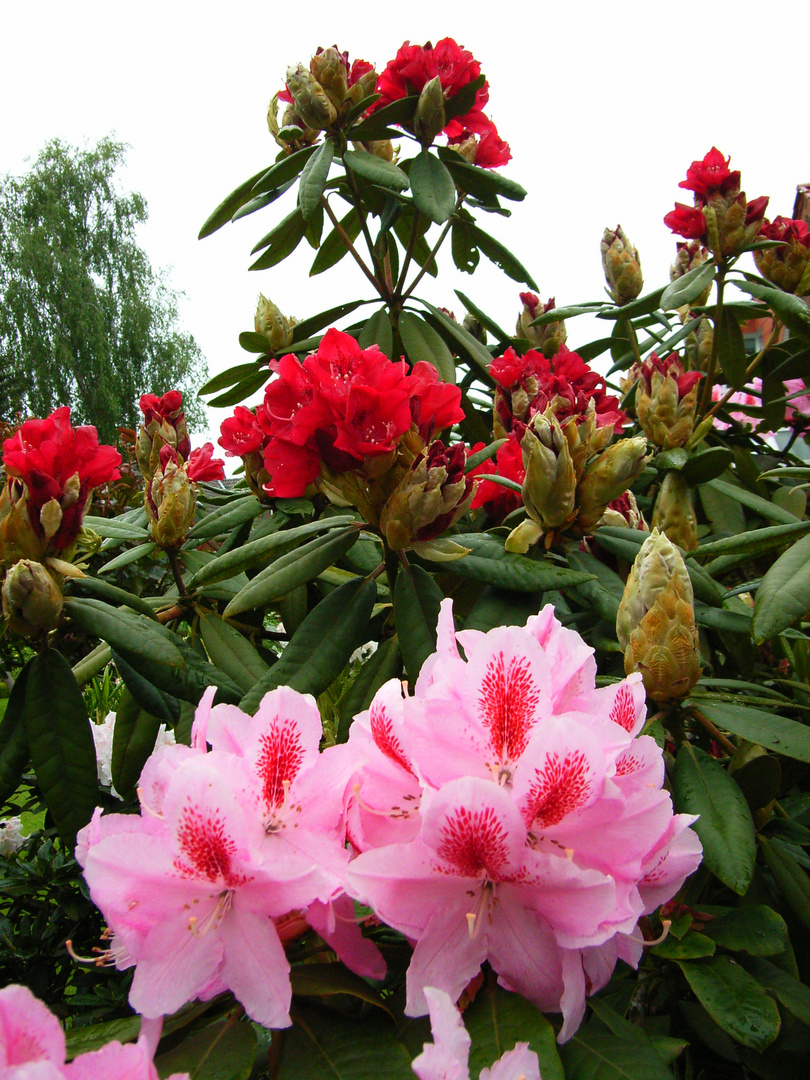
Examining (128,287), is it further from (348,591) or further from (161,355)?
(348,591)

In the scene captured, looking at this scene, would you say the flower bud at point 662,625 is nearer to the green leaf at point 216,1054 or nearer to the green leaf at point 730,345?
the green leaf at point 216,1054

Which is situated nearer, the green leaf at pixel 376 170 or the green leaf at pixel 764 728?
the green leaf at pixel 764 728

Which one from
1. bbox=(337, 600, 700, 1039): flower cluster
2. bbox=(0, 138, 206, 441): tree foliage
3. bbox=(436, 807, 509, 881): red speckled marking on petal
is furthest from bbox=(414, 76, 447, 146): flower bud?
bbox=(0, 138, 206, 441): tree foliage

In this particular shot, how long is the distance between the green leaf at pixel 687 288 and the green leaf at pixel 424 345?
1.60 ft

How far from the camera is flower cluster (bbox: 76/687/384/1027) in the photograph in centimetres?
39

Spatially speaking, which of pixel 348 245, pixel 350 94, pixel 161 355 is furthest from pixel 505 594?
pixel 161 355

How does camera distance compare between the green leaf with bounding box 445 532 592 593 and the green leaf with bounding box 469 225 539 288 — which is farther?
the green leaf with bounding box 469 225 539 288

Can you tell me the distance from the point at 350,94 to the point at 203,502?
3.45 ft

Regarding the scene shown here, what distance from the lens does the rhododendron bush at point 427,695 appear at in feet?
1.28

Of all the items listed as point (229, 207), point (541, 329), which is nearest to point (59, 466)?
point (229, 207)

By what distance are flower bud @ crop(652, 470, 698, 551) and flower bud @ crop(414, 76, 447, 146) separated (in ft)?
3.07

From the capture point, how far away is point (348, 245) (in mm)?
1706

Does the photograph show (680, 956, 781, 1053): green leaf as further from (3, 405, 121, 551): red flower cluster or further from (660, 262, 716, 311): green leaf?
(660, 262, 716, 311): green leaf

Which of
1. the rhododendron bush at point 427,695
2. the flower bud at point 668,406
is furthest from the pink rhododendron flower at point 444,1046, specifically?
the flower bud at point 668,406
